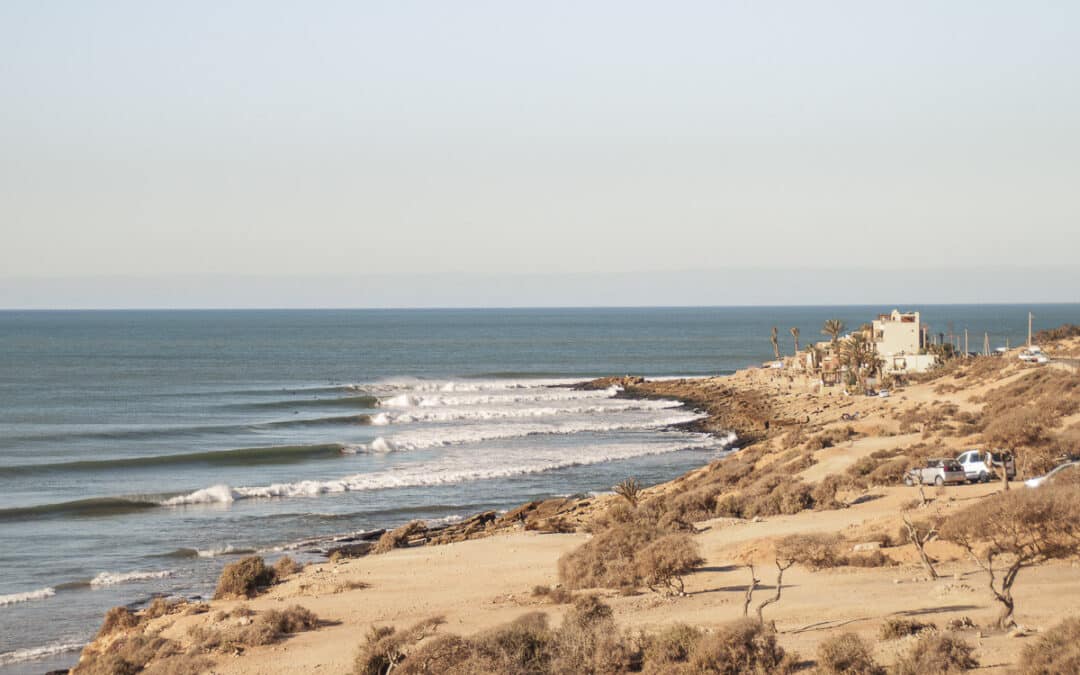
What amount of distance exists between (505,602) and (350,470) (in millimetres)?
27144

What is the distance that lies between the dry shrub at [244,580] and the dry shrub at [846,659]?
14.0 m

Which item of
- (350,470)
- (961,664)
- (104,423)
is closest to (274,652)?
(961,664)

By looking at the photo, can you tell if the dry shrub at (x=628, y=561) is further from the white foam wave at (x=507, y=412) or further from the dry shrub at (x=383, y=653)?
the white foam wave at (x=507, y=412)

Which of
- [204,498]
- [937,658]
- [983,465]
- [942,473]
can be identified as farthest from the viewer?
[204,498]

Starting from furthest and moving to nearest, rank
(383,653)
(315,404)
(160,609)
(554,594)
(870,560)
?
1. (315,404)
2. (160,609)
3. (870,560)
4. (554,594)
5. (383,653)

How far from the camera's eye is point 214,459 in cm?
4844

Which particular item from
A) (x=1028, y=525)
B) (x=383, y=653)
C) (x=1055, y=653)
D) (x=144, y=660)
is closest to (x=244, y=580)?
(x=144, y=660)

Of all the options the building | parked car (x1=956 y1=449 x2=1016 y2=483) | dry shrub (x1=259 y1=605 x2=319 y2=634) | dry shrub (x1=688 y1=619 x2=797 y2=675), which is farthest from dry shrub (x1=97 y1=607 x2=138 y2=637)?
the building

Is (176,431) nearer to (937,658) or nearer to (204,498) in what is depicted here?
(204,498)

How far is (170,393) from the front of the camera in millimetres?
80375

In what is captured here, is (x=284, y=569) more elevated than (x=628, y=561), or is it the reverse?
(x=628, y=561)

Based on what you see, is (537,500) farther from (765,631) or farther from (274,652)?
(765,631)

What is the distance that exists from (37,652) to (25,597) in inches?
177

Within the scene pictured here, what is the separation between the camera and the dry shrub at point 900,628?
553 inches
